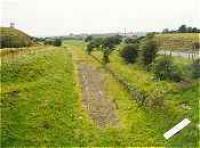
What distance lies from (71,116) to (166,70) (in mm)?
12766

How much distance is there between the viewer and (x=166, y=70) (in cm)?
3303

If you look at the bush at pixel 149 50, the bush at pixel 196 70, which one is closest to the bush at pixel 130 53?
the bush at pixel 149 50

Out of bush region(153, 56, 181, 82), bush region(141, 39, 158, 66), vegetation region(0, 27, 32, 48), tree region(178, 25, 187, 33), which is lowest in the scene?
bush region(153, 56, 181, 82)

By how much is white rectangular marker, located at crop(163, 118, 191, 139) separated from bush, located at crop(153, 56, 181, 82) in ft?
37.6

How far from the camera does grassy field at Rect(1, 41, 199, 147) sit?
59.7 ft

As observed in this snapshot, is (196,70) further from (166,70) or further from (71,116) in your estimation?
(71,116)

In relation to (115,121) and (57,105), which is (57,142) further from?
(57,105)

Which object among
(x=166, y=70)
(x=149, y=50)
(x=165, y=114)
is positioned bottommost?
(x=165, y=114)

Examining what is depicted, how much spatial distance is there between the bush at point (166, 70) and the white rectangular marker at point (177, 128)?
37.6 ft

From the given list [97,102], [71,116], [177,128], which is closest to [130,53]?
[97,102]

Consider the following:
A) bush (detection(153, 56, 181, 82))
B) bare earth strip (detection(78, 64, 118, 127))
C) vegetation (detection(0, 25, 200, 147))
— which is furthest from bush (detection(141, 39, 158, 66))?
bush (detection(153, 56, 181, 82))

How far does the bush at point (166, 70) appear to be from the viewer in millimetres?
31719

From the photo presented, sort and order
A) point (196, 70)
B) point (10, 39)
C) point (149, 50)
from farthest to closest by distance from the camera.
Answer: point (10, 39) < point (149, 50) < point (196, 70)

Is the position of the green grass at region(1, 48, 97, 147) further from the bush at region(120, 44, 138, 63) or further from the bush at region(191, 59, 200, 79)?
the bush at region(120, 44, 138, 63)
